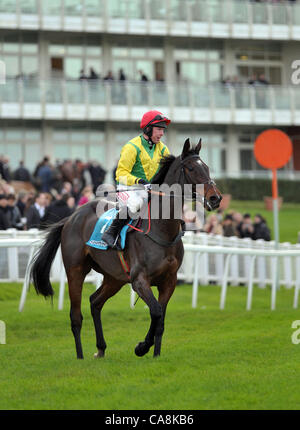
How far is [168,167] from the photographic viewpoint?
287 inches

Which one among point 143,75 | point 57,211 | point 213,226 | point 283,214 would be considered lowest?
point 283,214

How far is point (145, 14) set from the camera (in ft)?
113

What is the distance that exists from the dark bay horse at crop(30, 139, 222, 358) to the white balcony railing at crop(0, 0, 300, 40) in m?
26.6

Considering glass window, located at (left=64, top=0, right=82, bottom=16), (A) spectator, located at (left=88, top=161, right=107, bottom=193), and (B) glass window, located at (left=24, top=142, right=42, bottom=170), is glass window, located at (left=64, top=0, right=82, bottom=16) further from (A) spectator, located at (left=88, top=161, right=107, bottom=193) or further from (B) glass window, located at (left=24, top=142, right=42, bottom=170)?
(A) spectator, located at (left=88, top=161, right=107, bottom=193)

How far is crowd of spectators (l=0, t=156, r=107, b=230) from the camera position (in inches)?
541

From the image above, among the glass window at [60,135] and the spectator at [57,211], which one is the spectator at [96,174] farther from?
the glass window at [60,135]

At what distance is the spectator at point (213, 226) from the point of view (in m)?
17.2

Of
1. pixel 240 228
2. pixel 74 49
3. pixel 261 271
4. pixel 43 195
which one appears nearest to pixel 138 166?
pixel 43 195

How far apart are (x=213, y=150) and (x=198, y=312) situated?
87.9 ft

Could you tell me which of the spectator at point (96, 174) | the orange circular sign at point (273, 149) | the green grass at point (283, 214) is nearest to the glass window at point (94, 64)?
the green grass at point (283, 214)

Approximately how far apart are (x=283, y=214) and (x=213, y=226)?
14.9 metres

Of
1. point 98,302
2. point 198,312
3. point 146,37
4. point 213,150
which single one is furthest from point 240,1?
point 98,302

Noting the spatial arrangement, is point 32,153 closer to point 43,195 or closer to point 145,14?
point 145,14

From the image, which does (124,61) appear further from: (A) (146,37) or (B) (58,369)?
(B) (58,369)
